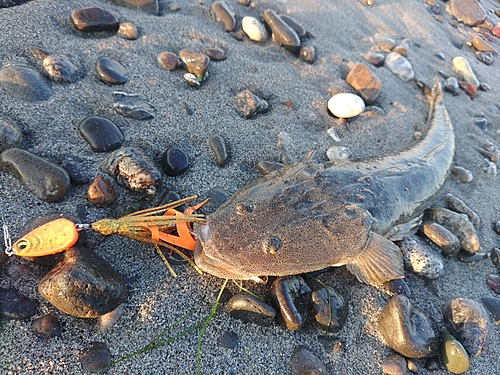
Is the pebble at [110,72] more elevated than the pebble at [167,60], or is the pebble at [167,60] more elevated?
the pebble at [167,60]

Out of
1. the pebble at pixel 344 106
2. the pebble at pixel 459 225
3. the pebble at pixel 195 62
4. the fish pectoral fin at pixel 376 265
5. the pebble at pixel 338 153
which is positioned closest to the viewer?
the fish pectoral fin at pixel 376 265

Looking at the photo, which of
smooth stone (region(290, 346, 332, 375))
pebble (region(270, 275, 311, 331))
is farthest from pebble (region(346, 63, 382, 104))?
smooth stone (region(290, 346, 332, 375))

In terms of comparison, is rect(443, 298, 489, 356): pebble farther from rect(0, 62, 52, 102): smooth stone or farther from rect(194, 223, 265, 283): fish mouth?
rect(0, 62, 52, 102): smooth stone

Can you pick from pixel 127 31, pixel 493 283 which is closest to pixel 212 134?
pixel 127 31

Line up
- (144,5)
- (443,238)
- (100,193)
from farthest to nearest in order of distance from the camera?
1. (144,5)
2. (443,238)
3. (100,193)

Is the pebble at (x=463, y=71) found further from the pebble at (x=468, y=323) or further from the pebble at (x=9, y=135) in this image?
the pebble at (x=9, y=135)

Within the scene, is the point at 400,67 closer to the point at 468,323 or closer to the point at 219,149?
the point at 219,149

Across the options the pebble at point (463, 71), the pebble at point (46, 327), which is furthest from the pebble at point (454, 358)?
the pebble at point (463, 71)

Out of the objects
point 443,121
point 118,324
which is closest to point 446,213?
point 443,121
